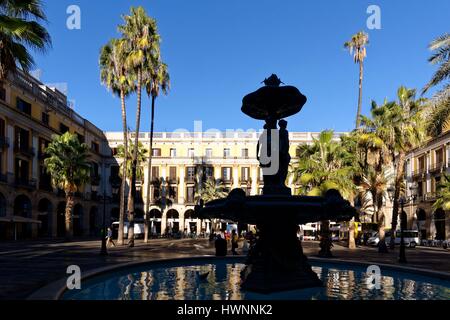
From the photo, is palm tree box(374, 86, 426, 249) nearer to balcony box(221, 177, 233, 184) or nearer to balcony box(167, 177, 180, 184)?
balcony box(221, 177, 233, 184)

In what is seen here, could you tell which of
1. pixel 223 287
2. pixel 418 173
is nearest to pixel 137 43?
pixel 223 287

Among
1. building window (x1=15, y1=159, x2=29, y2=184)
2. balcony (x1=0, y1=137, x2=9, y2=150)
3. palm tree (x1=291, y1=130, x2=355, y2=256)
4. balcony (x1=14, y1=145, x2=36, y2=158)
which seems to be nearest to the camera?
palm tree (x1=291, y1=130, x2=355, y2=256)

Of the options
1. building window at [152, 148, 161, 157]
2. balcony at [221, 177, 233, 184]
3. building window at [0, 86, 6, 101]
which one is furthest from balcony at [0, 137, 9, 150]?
balcony at [221, 177, 233, 184]

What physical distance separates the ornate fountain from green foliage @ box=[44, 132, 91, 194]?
3087 cm

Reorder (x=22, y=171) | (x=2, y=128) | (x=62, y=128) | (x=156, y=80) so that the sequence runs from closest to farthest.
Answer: (x=156, y=80), (x=2, y=128), (x=22, y=171), (x=62, y=128)

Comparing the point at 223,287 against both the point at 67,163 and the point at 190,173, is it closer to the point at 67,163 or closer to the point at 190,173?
the point at 67,163

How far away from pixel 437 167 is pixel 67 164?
1496 inches

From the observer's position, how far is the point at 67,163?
125 feet

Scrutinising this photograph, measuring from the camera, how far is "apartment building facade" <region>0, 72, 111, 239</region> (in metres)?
40.3

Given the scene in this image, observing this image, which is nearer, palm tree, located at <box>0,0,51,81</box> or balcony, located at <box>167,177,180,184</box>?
palm tree, located at <box>0,0,51,81</box>
